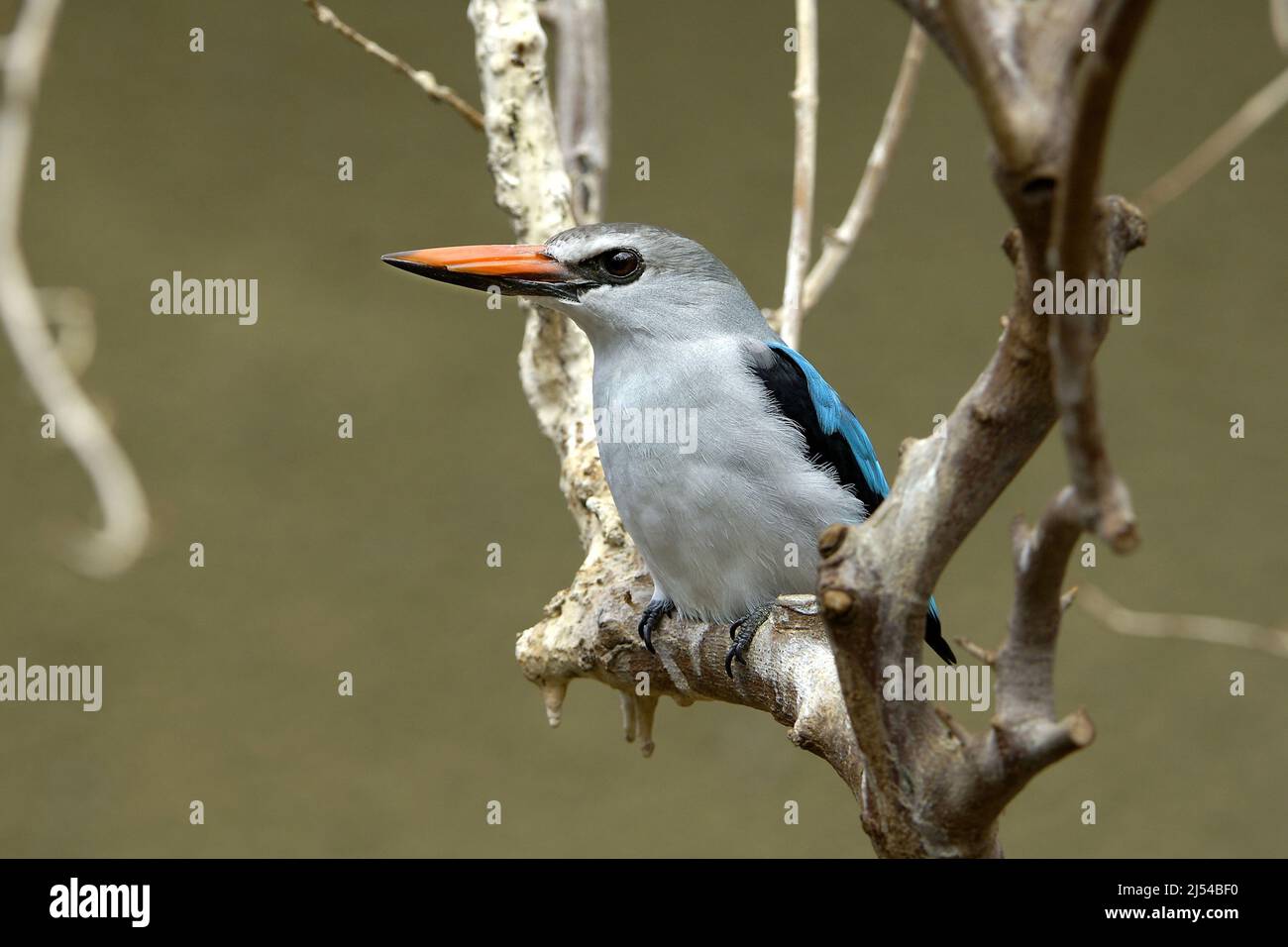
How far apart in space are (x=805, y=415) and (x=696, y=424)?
150 millimetres

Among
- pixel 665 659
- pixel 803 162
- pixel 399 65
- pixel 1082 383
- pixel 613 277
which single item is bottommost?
pixel 665 659

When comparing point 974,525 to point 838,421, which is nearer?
point 974,525

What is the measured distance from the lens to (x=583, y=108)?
2326 mm

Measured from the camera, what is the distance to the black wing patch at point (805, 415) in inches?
70.7

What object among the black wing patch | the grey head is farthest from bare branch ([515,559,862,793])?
the grey head

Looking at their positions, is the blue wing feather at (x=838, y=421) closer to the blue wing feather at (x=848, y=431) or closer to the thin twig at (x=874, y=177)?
the blue wing feather at (x=848, y=431)

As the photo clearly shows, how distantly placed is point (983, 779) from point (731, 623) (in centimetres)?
76

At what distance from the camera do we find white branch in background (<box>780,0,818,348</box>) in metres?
2.06

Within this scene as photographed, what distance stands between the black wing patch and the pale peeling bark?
9.6 inches

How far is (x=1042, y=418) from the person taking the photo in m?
1.00

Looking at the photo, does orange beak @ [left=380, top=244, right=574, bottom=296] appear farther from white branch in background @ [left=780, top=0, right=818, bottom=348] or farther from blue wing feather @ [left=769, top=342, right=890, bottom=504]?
white branch in background @ [left=780, top=0, right=818, bottom=348]

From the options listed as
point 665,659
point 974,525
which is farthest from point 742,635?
point 974,525

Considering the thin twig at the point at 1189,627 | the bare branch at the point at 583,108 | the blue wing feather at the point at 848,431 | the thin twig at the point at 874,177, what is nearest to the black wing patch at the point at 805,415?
the blue wing feather at the point at 848,431

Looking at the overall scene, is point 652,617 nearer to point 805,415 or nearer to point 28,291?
point 805,415
